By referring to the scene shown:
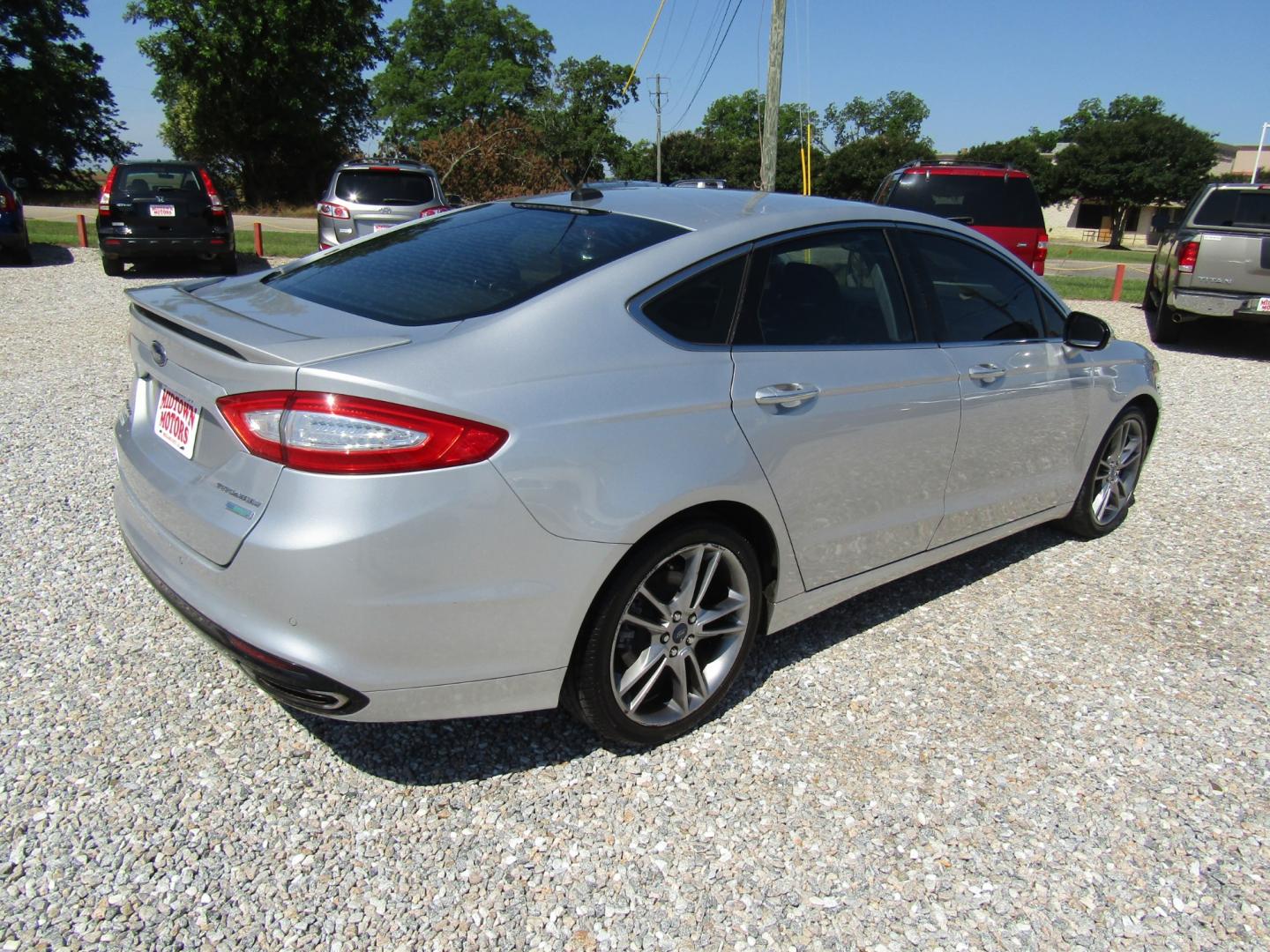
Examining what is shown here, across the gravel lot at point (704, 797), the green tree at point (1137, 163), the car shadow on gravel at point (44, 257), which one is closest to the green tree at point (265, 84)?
the car shadow on gravel at point (44, 257)

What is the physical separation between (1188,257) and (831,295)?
361 inches

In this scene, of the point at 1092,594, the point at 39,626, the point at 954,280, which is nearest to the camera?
the point at 39,626

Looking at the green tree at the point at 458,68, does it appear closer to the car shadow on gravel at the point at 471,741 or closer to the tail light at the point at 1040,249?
the tail light at the point at 1040,249

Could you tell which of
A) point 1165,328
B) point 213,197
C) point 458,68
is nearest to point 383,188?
point 213,197

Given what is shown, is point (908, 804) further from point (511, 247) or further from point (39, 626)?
point (39, 626)

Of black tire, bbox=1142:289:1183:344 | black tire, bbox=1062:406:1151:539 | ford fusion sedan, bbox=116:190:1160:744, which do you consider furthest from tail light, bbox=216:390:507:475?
black tire, bbox=1142:289:1183:344

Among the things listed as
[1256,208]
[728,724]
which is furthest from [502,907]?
[1256,208]

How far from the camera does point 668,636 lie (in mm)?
2789

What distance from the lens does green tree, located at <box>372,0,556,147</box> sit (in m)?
73.9

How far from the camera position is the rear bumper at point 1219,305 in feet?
32.8

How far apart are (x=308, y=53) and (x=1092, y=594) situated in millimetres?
39761

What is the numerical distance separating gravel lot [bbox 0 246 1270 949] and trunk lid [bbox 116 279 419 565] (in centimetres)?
75

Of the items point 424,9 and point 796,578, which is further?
point 424,9

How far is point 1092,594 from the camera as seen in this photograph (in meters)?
4.16
